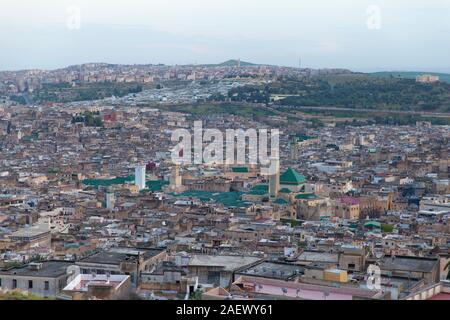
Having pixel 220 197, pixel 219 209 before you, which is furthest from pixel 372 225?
pixel 220 197

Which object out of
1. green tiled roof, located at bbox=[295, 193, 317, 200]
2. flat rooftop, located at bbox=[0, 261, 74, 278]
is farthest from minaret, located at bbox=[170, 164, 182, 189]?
flat rooftop, located at bbox=[0, 261, 74, 278]

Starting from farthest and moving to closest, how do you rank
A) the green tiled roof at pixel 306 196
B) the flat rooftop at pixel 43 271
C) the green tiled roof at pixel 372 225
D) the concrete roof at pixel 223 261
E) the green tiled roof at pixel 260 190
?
the green tiled roof at pixel 260 190 → the green tiled roof at pixel 306 196 → the green tiled roof at pixel 372 225 → the concrete roof at pixel 223 261 → the flat rooftop at pixel 43 271

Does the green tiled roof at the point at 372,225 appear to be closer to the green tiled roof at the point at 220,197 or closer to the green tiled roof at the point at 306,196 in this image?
the green tiled roof at the point at 306,196

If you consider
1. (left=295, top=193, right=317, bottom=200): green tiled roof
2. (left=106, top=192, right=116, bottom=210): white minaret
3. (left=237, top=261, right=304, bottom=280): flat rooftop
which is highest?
(left=237, top=261, right=304, bottom=280): flat rooftop

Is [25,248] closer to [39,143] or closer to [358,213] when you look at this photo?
[358,213]

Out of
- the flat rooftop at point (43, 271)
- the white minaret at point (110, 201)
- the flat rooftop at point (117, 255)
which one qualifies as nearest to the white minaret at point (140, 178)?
the white minaret at point (110, 201)

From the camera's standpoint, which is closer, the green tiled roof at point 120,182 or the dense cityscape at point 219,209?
the dense cityscape at point 219,209

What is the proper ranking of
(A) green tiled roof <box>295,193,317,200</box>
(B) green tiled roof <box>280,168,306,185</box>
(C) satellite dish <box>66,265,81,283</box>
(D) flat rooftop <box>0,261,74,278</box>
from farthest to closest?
(B) green tiled roof <box>280,168,306,185</box>
(A) green tiled roof <box>295,193,317,200</box>
(D) flat rooftop <box>0,261,74,278</box>
(C) satellite dish <box>66,265,81,283</box>

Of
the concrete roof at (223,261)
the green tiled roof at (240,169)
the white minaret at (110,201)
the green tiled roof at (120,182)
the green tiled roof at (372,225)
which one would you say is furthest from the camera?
the green tiled roof at (240,169)

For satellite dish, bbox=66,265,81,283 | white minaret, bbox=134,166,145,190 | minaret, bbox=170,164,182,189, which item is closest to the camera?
satellite dish, bbox=66,265,81,283

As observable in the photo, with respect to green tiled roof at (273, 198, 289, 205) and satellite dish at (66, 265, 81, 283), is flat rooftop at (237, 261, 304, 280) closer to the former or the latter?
satellite dish at (66, 265, 81, 283)

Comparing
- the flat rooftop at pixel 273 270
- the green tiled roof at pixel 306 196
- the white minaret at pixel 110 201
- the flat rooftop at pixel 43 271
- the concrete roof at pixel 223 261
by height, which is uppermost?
the flat rooftop at pixel 273 270

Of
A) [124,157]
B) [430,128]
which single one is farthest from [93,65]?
[124,157]
